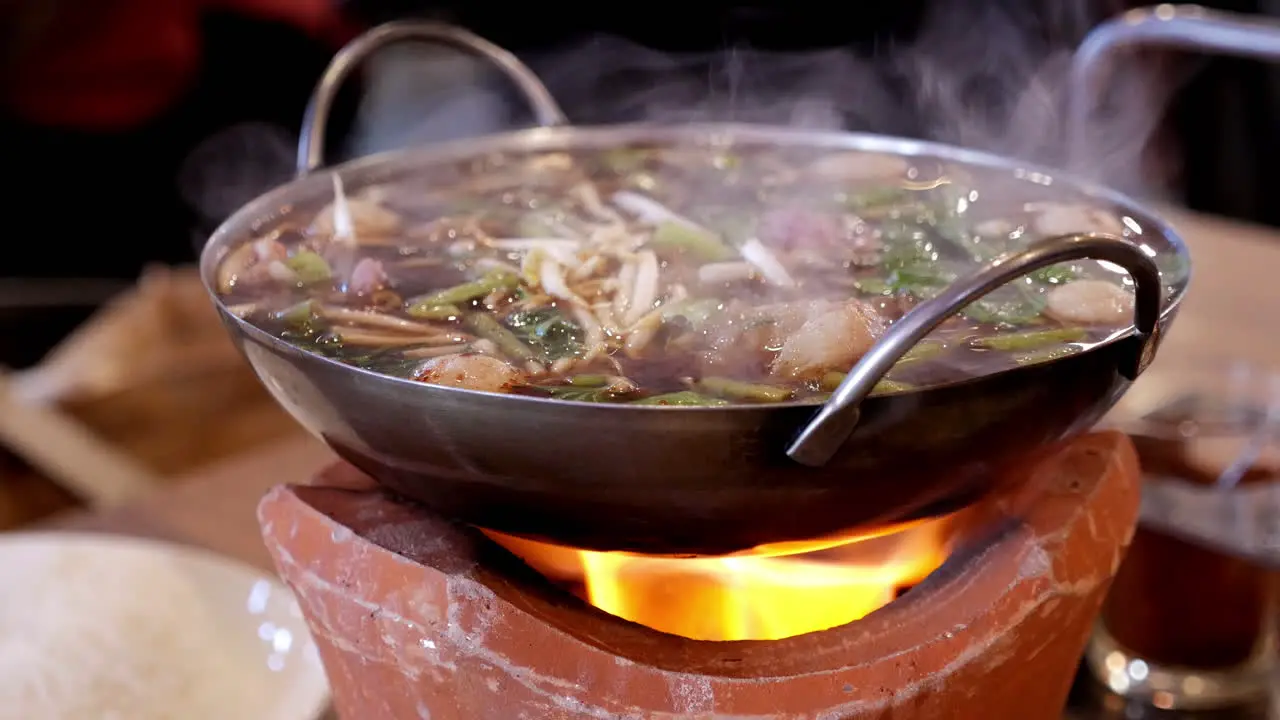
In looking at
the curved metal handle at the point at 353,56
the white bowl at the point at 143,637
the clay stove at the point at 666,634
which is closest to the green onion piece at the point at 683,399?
the clay stove at the point at 666,634

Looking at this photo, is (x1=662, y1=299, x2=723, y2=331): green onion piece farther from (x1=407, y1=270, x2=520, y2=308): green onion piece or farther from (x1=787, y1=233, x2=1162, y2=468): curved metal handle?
(x1=787, y1=233, x2=1162, y2=468): curved metal handle

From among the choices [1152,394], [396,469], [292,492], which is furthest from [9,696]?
[1152,394]

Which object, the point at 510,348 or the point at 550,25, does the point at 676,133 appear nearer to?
the point at 510,348

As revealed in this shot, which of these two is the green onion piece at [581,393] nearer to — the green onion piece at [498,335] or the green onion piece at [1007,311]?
the green onion piece at [498,335]

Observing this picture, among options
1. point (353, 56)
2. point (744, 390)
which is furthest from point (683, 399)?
point (353, 56)

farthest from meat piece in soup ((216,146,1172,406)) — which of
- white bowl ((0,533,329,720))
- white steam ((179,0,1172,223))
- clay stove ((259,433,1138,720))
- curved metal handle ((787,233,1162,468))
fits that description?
white steam ((179,0,1172,223))

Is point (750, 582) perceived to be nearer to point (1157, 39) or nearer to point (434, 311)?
point (434, 311)
